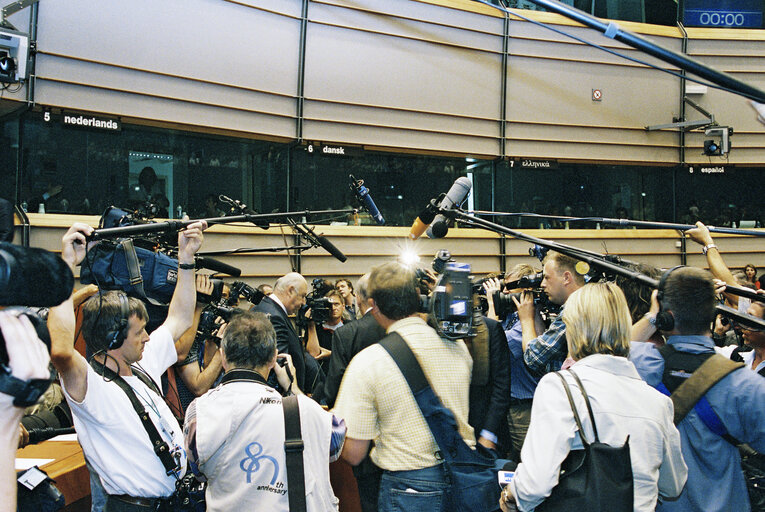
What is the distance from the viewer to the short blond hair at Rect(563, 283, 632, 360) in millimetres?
2051

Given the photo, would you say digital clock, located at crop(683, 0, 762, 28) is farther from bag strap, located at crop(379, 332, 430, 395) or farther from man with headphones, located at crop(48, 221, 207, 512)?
man with headphones, located at crop(48, 221, 207, 512)

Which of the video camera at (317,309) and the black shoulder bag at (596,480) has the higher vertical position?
the video camera at (317,309)

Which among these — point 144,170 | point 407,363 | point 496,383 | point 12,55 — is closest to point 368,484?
point 407,363

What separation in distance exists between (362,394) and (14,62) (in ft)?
14.6

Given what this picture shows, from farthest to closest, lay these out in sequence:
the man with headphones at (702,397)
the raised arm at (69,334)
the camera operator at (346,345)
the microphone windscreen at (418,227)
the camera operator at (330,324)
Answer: the camera operator at (330,324) < the microphone windscreen at (418,227) < the camera operator at (346,345) < the man with headphones at (702,397) < the raised arm at (69,334)

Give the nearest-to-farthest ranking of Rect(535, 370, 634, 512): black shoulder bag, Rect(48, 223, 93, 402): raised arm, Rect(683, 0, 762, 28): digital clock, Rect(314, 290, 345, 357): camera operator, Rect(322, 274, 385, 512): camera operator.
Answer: Rect(48, 223, 93, 402): raised arm
Rect(535, 370, 634, 512): black shoulder bag
Rect(322, 274, 385, 512): camera operator
Rect(314, 290, 345, 357): camera operator
Rect(683, 0, 762, 28): digital clock

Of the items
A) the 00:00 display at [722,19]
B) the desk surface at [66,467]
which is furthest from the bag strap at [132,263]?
the 00:00 display at [722,19]

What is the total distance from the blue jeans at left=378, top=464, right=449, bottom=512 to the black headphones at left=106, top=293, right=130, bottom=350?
1.14m

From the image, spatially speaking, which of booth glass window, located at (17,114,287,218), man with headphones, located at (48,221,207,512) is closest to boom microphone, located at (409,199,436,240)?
man with headphones, located at (48,221,207,512)

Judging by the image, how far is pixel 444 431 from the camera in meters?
2.27

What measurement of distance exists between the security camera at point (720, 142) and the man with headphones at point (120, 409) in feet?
28.2

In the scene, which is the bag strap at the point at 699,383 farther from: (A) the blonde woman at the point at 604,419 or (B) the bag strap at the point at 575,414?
(B) the bag strap at the point at 575,414

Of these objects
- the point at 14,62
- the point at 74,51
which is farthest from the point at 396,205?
the point at 14,62

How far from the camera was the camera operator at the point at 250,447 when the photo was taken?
2072 millimetres
